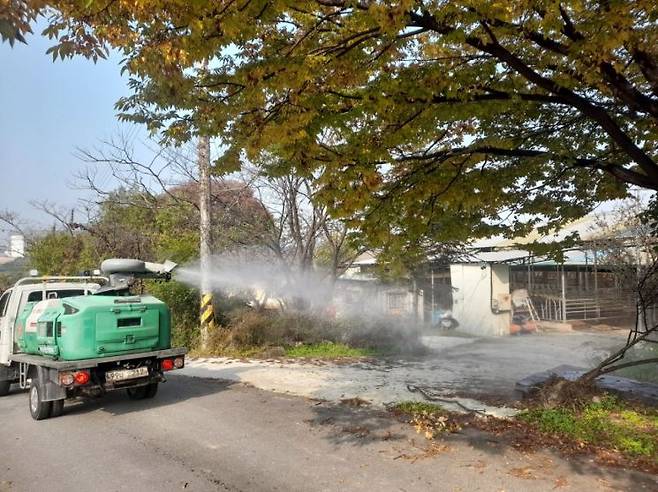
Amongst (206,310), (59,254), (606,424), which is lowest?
(606,424)

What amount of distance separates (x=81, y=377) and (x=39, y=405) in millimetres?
908

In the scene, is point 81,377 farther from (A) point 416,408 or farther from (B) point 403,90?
(B) point 403,90

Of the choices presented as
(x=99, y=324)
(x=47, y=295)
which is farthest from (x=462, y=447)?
(x=47, y=295)

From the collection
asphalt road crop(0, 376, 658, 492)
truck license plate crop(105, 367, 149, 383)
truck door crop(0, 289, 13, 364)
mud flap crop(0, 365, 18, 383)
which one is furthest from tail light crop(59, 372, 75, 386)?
mud flap crop(0, 365, 18, 383)

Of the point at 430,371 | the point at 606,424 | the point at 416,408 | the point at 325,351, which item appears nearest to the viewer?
the point at 606,424

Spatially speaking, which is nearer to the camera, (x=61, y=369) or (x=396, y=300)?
(x=61, y=369)

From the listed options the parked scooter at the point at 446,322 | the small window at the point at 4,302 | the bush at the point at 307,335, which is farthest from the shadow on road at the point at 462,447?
the parked scooter at the point at 446,322

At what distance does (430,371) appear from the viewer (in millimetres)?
11648

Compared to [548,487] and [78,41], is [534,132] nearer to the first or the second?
[548,487]

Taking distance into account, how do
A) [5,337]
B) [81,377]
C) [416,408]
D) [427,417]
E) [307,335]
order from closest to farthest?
1. [427,417]
2. [81,377]
3. [416,408]
4. [5,337]
5. [307,335]

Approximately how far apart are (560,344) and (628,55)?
1139 cm

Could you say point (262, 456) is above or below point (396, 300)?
below

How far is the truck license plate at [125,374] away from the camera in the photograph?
7.66 m

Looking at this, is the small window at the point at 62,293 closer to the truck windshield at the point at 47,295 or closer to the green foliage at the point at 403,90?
the truck windshield at the point at 47,295
